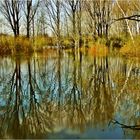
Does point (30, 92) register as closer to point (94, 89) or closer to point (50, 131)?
point (94, 89)

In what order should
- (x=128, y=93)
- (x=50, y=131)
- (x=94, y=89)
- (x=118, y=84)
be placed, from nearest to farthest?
1. (x=50, y=131)
2. (x=128, y=93)
3. (x=94, y=89)
4. (x=118, y=84)

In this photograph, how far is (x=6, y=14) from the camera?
4503 centimetres

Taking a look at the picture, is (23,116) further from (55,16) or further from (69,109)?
(55,16)

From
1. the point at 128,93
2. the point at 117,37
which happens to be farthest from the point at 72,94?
the point at 117,37

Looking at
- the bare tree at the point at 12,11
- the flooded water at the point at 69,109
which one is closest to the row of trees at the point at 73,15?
the bare tree at the point at 12,11

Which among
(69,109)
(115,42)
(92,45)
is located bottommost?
(69,109)

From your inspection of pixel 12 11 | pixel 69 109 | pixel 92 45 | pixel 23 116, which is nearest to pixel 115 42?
pixel 92 45

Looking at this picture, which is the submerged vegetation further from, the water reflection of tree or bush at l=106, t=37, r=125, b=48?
the water reflection of tree

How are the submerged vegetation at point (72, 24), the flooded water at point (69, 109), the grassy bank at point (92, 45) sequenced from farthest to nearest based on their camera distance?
the submerged vegetation at point (72, 24), the grassy bank at point (92, 45), the flooded water at point (69, 109)

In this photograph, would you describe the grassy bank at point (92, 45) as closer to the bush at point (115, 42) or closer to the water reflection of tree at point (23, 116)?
the bush at point (115, 42)

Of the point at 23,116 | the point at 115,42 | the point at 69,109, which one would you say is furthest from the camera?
the point at 115,42

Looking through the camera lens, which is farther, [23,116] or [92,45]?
[92,45]

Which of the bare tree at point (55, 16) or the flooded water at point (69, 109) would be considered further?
the bare tree at point (55, 16)

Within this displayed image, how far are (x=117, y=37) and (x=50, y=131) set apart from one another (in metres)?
40.8
